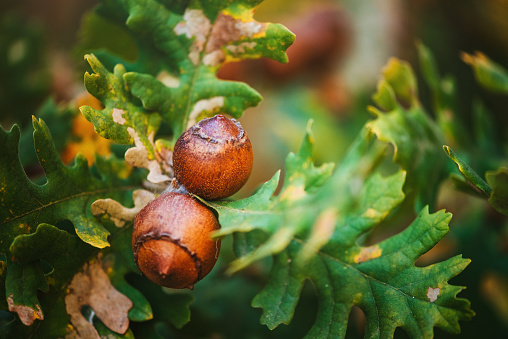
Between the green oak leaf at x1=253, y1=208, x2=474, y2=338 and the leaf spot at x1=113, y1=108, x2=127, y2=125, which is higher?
the leaf spot at x1=113, y1=108, x2=127, y2=125

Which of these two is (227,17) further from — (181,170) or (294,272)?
(294,272)

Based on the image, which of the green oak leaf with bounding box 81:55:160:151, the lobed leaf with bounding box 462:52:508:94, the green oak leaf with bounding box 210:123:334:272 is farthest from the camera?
the lobed leaf with bounding box 462:52:508:94

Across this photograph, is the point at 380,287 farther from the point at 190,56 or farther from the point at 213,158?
the point at 190,56

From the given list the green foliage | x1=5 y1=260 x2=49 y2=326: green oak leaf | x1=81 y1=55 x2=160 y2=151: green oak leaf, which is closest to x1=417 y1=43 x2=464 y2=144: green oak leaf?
the green foliage

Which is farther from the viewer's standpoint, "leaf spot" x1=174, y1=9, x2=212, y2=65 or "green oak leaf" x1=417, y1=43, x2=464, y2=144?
"green oak leaf" x1=417, y1=43, x2=464, y2=144

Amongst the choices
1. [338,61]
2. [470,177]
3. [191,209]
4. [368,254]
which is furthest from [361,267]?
[338,61]

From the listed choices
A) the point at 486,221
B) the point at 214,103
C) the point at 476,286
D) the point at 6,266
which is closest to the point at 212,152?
the point at 214,103

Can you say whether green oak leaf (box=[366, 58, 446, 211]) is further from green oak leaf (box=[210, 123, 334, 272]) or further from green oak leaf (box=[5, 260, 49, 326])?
green oak leaf (box=[5, 260, 49, 326])

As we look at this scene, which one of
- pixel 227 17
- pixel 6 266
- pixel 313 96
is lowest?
pixel 313 96
